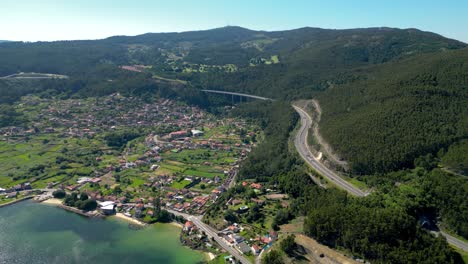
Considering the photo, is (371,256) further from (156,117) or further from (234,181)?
(156,117)

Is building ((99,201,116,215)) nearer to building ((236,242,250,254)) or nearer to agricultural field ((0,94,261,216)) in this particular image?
agricultural field ((0,94,261,216))

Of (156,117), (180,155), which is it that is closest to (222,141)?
(180,155)

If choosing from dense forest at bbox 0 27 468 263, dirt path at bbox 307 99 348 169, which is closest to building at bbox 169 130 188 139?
dense forest at bbox 0 27 468 263

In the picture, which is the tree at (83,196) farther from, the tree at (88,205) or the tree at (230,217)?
the tree at (230,217)

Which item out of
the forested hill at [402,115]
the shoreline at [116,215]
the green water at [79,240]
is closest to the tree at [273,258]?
the shoreline at [116,215]

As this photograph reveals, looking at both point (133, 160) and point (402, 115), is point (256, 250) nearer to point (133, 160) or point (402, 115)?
point (402, 115)

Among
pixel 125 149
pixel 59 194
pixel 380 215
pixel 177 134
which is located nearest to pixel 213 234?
pixel 380 215
